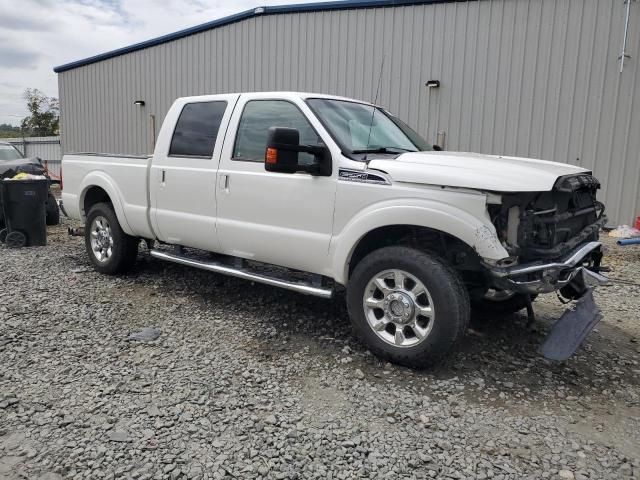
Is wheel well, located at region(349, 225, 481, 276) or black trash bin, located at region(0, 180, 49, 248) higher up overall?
wheel well, located at region(349, 225, 481, 276)

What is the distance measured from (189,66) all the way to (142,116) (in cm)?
251

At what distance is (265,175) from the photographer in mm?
4520

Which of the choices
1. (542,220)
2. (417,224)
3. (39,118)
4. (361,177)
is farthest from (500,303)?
(39,118)

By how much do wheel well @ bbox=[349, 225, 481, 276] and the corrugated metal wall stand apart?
684 centimetres

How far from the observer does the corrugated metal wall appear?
921cm

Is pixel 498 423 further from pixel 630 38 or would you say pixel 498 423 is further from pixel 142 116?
pixel 142 116

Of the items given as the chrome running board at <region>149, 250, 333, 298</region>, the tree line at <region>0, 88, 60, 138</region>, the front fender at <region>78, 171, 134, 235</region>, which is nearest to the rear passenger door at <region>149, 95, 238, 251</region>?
the chrome running board at <region>149, 250, 333, 298</region>

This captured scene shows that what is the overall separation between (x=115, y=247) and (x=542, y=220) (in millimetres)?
4599

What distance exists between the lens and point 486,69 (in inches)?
396

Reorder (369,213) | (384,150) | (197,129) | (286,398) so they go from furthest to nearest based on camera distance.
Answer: (197,129) → (384,150) → (369,213) → (286,398)

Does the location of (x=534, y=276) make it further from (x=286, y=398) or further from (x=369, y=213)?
(x=286, y=398)

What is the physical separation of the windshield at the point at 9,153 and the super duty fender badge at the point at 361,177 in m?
11.1

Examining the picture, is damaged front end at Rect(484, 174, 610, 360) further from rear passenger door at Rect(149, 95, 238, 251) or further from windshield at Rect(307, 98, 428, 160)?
rear passenger door at Rect(149, 95, 238, 251)

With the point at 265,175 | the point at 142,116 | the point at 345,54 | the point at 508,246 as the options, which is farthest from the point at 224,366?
the point at 142,116
